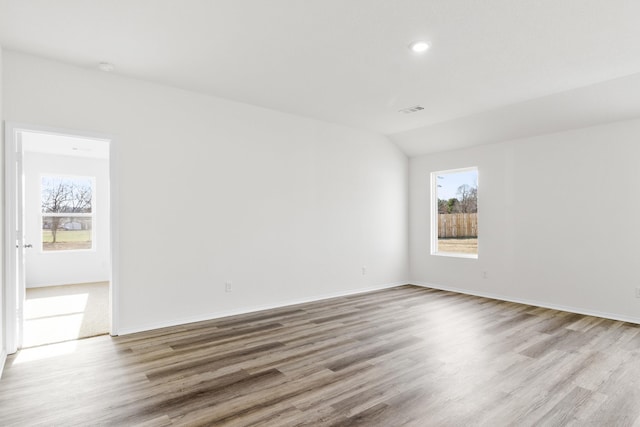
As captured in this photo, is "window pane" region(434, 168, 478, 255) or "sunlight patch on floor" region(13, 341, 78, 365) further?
"window pane" region(434, 168, 478, 255)

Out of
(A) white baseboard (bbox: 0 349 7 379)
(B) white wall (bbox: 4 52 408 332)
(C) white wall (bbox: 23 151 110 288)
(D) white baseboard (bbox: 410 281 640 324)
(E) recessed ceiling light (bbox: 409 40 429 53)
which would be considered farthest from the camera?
(C) white wall (bbox: 23 151 110 288)

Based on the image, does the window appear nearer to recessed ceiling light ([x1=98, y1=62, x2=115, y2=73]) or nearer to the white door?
recessed ceiling light ([x1=98, y1=62, x2=115, y2=73])

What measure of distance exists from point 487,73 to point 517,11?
3.69 feet

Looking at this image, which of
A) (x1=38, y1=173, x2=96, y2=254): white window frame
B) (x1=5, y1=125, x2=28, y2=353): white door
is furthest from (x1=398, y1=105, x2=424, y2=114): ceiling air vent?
(x1=38, y1=173, x2=96, y2=254): white window frame

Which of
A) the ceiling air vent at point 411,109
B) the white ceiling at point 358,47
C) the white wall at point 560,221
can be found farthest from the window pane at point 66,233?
the white wall at point 560,221

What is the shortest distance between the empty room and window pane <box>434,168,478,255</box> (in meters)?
0.04

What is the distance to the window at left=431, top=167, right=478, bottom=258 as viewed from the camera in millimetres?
6007

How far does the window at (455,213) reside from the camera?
19.7 ft

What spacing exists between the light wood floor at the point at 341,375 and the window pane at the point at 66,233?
173 inches

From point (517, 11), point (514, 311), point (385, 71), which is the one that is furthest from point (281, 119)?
point (514, 311)

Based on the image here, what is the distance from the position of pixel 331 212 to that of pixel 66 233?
537 centimetres

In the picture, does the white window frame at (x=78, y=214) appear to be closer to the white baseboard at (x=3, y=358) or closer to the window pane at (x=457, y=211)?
the white baseboard at (x=3, y=358)

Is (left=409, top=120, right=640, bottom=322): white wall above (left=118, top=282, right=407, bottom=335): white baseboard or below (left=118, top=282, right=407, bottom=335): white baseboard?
above

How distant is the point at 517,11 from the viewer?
Answer: 2561mm
